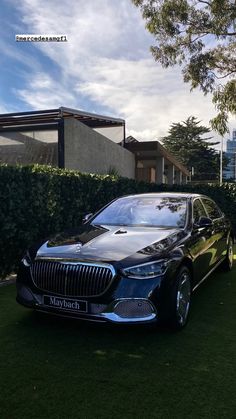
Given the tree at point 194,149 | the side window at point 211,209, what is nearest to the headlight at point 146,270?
the side window at point 211,209

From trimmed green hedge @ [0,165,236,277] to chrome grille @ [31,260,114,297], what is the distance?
251 cm

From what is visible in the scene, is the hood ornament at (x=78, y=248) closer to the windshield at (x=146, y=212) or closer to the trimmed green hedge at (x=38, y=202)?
the windshield at (x=146, y=212)

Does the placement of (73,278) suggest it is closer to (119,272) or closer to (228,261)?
(119,272)

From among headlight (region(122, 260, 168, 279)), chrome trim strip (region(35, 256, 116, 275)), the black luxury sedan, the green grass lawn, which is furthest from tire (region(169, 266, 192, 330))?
chrome trim strip (region(35, 256, 116, 275))

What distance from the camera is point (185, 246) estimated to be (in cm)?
469

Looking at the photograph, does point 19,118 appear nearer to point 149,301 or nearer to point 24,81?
point 24,81

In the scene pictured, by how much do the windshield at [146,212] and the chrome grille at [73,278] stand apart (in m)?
1.51

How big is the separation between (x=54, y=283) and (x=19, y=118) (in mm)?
9262

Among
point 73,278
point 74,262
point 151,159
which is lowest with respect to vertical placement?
point 73,278

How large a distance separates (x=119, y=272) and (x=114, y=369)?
88 cm

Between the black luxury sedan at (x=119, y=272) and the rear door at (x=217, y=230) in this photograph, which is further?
the rear door at (x=217, y=230)

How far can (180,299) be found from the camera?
4398mm

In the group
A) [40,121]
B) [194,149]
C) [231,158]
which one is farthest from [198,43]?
[231,158]

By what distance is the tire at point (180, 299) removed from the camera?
162 inches
